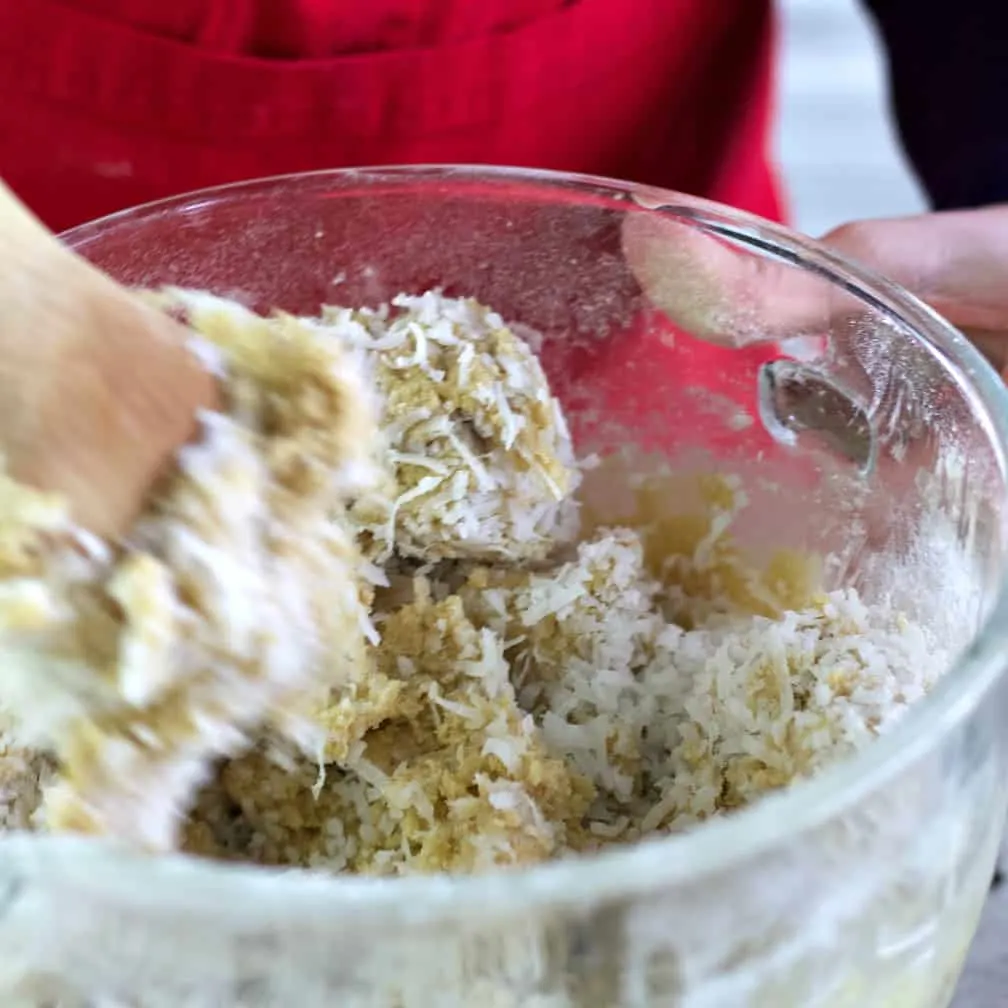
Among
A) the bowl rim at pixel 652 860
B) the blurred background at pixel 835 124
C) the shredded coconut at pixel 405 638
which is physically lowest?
the blurred background at pixel 835 124

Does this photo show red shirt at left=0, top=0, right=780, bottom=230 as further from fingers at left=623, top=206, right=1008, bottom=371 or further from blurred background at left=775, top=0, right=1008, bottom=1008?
blurred background at left=775, top=0, right=1008, bottom=1008

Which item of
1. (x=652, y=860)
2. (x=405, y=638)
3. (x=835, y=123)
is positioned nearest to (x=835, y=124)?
(x=835, y=123)

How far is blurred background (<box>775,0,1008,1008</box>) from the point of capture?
1692 mm

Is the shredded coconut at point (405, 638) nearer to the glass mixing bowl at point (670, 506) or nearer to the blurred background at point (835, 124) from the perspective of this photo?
Result: the glass mixing bowl at point (670, 506)

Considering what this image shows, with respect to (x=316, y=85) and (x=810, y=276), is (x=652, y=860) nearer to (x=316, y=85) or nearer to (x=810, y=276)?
(x=810, y=276)

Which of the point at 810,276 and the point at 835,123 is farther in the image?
the point at 835,123

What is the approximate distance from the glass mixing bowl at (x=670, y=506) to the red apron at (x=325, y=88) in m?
0.03

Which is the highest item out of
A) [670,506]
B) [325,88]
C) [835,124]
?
[325,88]

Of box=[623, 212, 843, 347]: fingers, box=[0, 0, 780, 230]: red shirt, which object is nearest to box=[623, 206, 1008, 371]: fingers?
box=[623, 212, 843, 347]: fingers

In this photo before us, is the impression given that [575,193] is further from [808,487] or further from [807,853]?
[807,853]

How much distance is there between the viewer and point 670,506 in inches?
25.3

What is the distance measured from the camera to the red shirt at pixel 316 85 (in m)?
0.69

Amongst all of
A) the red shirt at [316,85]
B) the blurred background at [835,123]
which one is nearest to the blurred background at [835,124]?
the blurred background at [835,123]

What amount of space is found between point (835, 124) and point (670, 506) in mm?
1330
